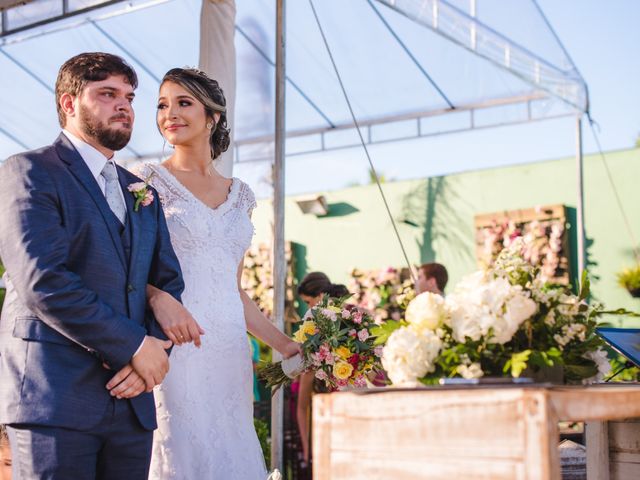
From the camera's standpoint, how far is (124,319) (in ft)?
7.26

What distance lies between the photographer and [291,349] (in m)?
3.22

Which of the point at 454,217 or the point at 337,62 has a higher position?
the point at 337,62

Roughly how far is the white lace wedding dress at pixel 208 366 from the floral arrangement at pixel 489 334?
121cm

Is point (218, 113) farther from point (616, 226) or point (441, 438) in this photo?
point (616, 226)

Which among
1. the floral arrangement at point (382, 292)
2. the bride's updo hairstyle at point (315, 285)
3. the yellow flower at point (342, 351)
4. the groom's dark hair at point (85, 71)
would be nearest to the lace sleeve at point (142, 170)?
the groom's dark hair at point (85, 71)

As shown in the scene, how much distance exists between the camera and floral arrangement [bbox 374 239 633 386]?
1.87 meters

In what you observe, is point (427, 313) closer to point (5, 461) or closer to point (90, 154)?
point (90, 154)

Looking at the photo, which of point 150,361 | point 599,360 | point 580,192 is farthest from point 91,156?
point 580,192

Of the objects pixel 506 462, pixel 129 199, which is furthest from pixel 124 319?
pixel 506 462

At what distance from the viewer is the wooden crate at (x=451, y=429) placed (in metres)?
1.63

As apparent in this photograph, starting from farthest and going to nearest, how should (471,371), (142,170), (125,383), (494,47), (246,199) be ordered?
1. (494,47)
2. (246,199)
3. (142,170)
4. (125,383)
5. (471,371)

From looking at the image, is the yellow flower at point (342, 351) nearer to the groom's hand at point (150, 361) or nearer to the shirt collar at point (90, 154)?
the groom's hand at point (150, 361)

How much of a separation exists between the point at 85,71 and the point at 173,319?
0.75 m

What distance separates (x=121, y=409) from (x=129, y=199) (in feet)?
2.04
